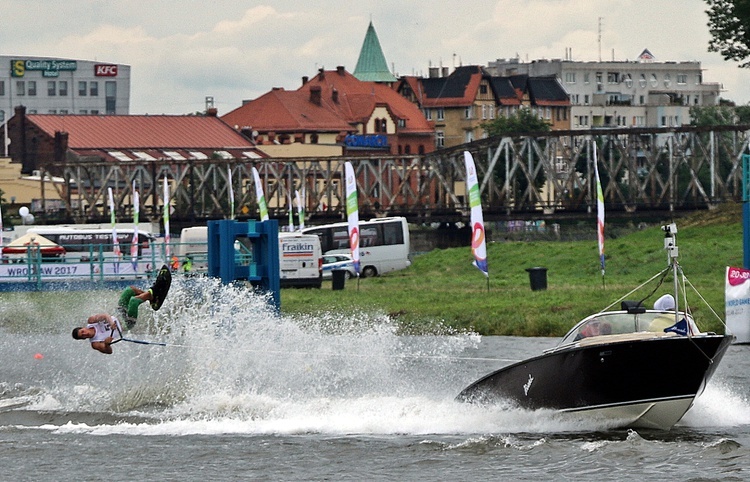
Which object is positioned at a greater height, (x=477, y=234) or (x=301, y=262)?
(x=477, y=234)

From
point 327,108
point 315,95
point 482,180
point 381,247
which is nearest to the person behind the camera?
point 381,247

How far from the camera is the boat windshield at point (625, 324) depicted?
22.7m

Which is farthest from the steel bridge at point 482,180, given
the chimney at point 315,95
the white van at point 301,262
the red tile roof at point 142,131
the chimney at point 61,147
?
the white van at point 301,262

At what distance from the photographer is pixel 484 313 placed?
43.4 meters

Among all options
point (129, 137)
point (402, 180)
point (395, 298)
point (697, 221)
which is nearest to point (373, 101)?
point (129, 137)

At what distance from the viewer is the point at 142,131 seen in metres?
159

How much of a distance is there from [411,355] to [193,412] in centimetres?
982

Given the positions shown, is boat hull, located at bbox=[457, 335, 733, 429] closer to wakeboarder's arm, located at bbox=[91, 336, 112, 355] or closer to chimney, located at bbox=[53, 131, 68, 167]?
wakeboarder's arm, located at bbox=[91, 336, 112, 355]

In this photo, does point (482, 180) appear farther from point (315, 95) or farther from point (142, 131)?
point (315, 95)

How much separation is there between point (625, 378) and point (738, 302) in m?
15.0

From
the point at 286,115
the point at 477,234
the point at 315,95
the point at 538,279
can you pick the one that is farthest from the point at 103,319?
the point at 315,95

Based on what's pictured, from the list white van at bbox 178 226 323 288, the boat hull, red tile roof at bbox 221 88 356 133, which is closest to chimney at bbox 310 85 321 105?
red tile roof at bbox 221 88 356 133

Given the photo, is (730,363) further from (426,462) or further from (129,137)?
(129,137)

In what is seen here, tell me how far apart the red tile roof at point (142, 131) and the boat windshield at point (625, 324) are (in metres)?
132
